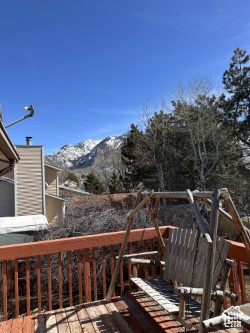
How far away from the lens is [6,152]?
4.24 metres

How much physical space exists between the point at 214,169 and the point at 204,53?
7.43 m

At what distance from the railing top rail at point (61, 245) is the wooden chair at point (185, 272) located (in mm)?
441

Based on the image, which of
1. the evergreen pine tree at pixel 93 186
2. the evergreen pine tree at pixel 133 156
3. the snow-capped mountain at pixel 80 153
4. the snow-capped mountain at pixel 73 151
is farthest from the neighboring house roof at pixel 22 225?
the snow-capped mountain at pixel 73 151

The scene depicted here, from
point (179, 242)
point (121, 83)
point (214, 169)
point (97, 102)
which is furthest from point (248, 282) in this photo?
point (97, 102)

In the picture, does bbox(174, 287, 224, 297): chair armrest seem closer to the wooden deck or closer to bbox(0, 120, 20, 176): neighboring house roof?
the wooden deck

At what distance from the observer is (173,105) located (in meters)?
19.0

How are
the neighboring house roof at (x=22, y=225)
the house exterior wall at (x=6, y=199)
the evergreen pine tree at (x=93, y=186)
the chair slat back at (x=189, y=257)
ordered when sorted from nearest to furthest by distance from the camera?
the chair slat back at (x=189, y=257) < the neighboring house roof at (x=22, y=225) < the house exterior wall at (x=6, y=199) < the evergreen pine tree at (x=93, y=186)

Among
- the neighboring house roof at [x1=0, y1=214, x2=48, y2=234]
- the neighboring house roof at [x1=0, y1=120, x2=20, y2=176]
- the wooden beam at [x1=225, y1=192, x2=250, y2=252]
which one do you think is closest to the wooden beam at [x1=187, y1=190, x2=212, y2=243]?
the wooden beam at [x1=225, y1=192, x2=250, y2=252]

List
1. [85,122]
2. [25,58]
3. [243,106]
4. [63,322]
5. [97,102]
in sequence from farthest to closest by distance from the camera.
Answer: [85,122], [97,102], [243,106], [25,58], [63,322]

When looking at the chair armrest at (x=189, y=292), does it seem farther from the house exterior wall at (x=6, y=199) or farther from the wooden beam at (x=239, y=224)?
the house exterior wall at (x=6, y=199)

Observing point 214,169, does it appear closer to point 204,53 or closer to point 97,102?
point 204,53

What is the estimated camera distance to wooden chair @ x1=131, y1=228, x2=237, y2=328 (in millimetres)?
2137

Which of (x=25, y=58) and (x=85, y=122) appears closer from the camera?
(x=25, y=58)

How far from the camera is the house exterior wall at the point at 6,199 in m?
14.5
